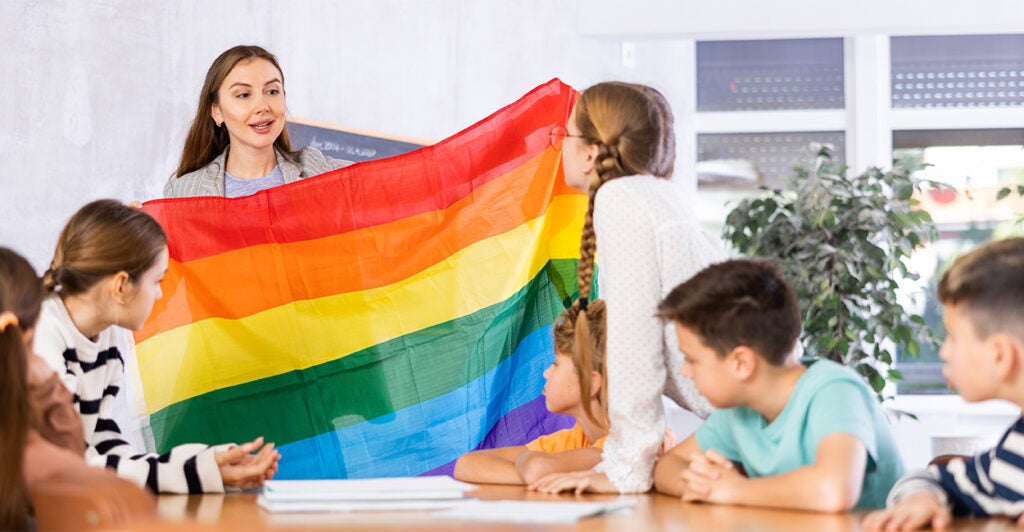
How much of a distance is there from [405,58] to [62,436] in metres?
3.22

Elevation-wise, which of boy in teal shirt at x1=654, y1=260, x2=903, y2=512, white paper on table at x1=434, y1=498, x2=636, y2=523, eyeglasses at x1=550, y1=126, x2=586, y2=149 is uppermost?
eyeglasses at x1=550, y1=126, x2=586, y2=149

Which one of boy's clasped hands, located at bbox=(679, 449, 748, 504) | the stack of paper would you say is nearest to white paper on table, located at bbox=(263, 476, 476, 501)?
the stack of paper

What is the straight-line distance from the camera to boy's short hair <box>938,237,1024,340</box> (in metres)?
1.50

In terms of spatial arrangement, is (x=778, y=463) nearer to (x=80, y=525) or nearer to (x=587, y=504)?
(x=587, y=504)

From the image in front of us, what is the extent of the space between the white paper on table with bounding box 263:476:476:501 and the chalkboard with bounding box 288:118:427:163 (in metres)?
2.26

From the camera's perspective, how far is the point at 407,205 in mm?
2545

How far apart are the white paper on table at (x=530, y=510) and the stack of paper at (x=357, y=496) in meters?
0.04

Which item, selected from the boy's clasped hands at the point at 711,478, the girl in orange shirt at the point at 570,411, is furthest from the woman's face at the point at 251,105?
the boy's clasped hands at the point at 711,478

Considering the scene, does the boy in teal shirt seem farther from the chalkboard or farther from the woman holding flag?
the chalkboard

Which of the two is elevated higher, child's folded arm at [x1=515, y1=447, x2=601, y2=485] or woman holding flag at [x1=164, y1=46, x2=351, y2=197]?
woman holding flag at [x1=164, y1=46, x2=351, y2=197]

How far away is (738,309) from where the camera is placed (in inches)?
66.9

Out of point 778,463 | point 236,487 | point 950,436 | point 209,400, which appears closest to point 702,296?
point 778,463

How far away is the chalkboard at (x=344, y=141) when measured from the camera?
12.9 feet

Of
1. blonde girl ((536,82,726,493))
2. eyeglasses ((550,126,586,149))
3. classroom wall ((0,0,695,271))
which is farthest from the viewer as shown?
classroom wall ((0,0,695,271))
